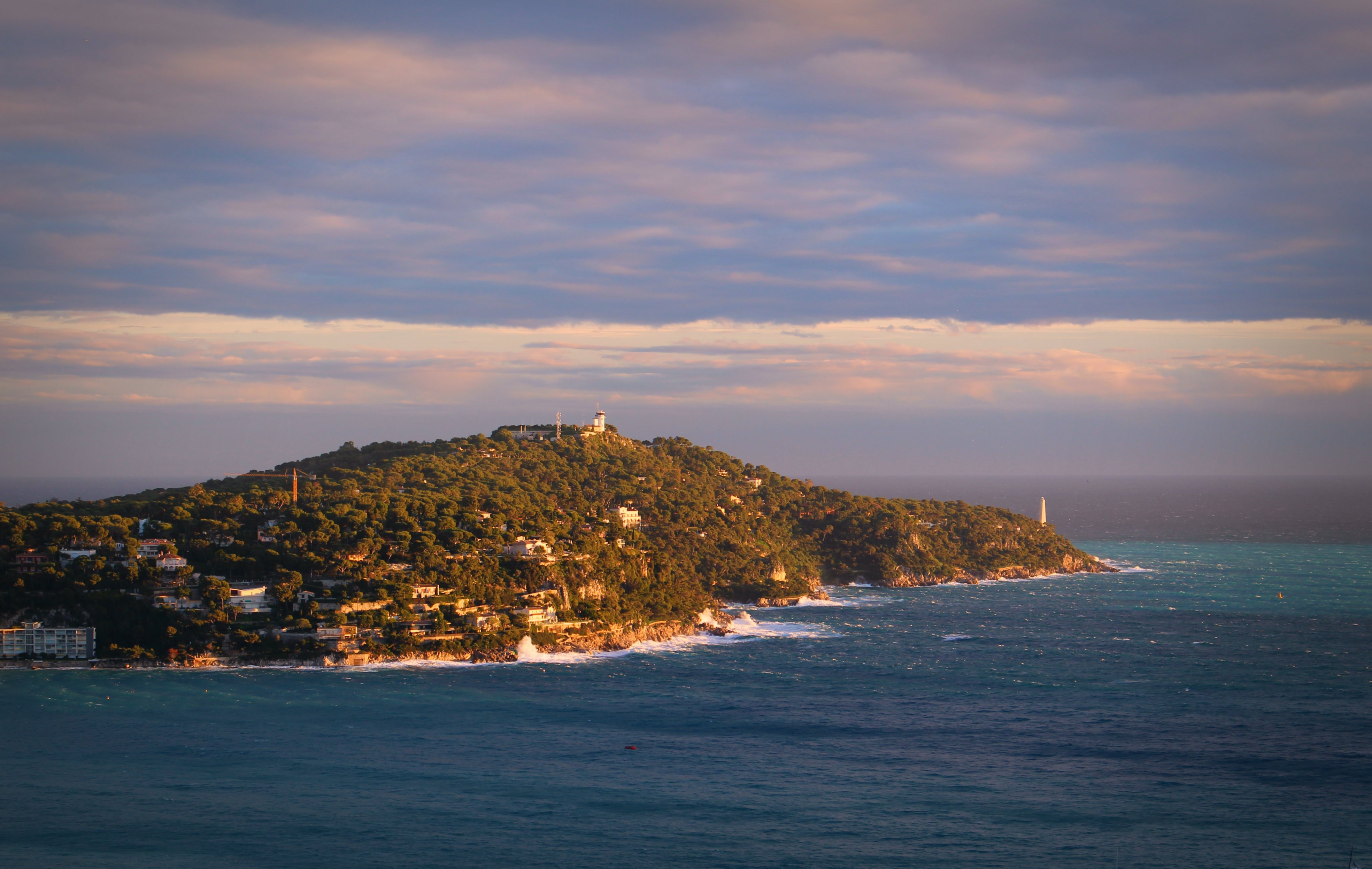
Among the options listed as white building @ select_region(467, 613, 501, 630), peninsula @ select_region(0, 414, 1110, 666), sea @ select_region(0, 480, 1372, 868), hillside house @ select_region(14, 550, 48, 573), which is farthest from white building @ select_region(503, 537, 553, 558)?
hillside house @ select_region(14, 550, 48, 573)

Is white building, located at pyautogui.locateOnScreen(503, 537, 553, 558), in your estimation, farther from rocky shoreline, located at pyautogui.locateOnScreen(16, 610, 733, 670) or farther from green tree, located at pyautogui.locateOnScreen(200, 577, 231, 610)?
green tree, located at pyautogui.locateOnScreen(200, 577, 231, 610)

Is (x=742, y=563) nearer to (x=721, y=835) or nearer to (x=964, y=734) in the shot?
(x=964, y=734)

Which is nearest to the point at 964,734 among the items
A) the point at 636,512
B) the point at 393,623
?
the point at 393,623

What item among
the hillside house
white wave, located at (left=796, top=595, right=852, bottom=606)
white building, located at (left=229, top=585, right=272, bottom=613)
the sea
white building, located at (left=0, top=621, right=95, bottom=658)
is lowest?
the sea

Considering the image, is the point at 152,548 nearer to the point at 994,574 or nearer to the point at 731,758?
the point at 731,758

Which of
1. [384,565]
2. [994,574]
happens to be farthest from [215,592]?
Result: [994,574]
